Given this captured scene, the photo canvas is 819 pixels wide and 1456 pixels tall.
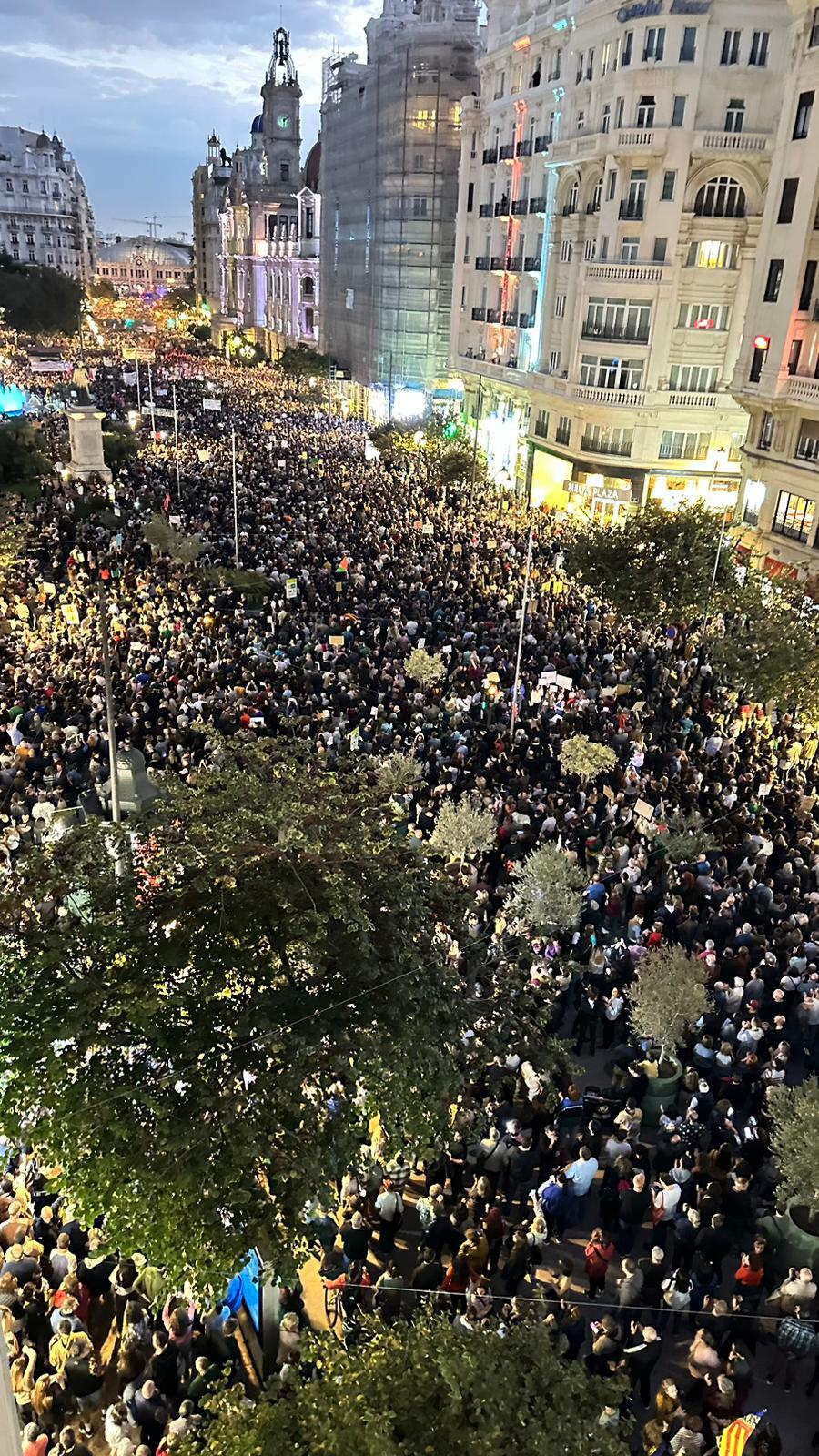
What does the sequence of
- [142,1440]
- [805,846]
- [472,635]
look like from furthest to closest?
[472,635] → [805,846] → [142,1440]

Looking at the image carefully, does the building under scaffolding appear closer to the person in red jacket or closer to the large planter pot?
the large planter pot

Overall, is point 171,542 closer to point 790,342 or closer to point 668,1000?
point 790,342

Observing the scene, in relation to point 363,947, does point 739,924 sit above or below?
below

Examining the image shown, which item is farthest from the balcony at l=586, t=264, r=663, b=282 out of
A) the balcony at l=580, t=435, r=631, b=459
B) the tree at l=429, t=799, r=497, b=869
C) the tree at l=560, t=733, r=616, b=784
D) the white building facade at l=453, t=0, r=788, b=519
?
the tree at l=429, t=799, r=497, b=869

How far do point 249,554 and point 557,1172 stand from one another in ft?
78.5

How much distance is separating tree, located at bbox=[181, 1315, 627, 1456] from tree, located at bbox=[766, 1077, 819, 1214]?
3.65 m

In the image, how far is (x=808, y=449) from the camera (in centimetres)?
2981

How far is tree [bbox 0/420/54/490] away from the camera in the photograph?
38.7 metres

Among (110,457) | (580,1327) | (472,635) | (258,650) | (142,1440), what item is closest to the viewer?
(142,1440)

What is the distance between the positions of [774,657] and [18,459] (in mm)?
30652

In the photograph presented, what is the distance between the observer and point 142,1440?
Answer: 24.8 ft

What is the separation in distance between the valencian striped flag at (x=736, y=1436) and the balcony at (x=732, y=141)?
39.5m

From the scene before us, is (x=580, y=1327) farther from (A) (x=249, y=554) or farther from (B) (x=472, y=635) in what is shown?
(A) (x=249, y=554)

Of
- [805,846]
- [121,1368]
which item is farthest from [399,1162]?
[805,846]
